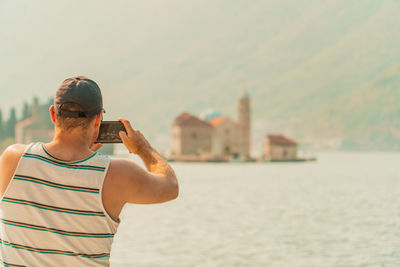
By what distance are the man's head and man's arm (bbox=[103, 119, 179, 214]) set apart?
0.23 feet

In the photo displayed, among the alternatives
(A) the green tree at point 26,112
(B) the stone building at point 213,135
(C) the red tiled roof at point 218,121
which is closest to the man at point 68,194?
(B) the stone building at point 213,135

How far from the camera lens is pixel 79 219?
1.08 metres

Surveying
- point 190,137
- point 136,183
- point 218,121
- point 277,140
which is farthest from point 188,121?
point 136,183

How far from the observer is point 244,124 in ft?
212

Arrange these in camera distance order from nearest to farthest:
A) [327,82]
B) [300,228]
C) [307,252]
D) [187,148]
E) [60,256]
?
[60,256] → [307,252] → [300,228] → [187,148] → [327,82]

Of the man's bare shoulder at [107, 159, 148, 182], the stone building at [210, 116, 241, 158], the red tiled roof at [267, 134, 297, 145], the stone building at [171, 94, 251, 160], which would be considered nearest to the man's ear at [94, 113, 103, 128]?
the man's bare shoulder at [107, 159, 148, 182]

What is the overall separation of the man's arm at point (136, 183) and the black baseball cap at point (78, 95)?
8 cm

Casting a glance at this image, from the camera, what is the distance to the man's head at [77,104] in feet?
3.61

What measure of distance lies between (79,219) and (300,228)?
1281 centimetres

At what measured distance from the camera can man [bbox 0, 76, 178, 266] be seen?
108 centimetres

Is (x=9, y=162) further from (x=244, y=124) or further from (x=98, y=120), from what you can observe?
(x=244, y=124)

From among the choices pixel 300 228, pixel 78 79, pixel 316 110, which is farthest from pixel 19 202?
pixel 316 110

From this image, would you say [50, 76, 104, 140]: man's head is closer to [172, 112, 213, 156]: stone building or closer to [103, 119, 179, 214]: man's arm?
[103, 119, 179, 214]: man's arm

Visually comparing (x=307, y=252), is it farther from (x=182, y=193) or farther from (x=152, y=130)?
(x=152, y=130)
